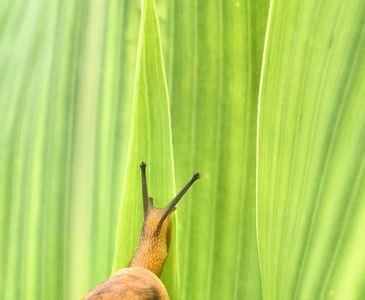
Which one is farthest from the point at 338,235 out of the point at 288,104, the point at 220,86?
the point at 220,86

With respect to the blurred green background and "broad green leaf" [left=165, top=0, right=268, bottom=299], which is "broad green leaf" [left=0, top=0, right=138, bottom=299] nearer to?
the blurred green background

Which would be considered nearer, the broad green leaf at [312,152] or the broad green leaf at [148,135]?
the broad green leaf at [312,152]

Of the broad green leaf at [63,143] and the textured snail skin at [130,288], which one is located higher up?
the broad green leaf at [63,143]

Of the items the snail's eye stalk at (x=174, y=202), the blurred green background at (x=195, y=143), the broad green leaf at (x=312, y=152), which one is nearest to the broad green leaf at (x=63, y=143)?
the blurred green background at (x=195, y=143)

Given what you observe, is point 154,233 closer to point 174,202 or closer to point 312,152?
point 174,202

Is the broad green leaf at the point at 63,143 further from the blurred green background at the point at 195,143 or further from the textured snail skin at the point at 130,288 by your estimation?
the textured snail skin at the point at 130,288

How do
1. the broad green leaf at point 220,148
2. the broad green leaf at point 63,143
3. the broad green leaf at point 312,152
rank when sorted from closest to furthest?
1. the broad green leaf at point 312,152
2. the broad green leaf at point 220,148
3. the broad green leaf at point 63,143

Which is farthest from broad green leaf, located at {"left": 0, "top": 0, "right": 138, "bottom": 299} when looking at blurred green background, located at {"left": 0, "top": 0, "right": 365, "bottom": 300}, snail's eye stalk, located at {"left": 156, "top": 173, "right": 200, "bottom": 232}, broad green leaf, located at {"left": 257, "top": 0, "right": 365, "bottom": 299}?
broad green leaf, located at {"left": 257, "top": 0, "right": 365, "bottom": 299}
